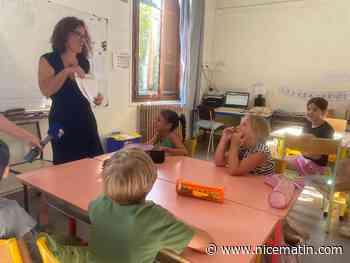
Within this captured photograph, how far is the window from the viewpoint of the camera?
3.87 m

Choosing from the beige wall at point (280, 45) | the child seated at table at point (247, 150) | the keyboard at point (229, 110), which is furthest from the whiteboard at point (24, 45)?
the beige wall at point (280, 45)

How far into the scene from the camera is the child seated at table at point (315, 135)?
2523 millimetres

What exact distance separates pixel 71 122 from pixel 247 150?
1557 millimetres

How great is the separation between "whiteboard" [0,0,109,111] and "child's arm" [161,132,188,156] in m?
1.41

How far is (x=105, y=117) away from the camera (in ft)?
11.3

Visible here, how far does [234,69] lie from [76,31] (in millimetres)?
3283

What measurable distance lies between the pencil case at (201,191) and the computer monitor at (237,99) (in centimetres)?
393

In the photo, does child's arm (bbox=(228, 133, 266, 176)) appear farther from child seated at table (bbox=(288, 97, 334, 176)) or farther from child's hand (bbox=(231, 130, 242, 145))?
child seated at table (bbox=(288, 97, 334, 176))

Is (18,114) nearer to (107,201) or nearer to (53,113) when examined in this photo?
(53,113)

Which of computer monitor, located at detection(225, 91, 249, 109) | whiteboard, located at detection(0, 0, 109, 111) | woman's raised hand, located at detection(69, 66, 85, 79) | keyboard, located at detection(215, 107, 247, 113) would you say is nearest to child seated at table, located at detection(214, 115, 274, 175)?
woman's raised hand, located at detection(69, 66, 85, 79)

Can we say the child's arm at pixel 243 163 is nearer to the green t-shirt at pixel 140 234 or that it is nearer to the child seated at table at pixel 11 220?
the green t-shirt at pixel 140 234

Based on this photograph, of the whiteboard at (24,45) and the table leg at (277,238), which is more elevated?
the whiteboard at (24,45)

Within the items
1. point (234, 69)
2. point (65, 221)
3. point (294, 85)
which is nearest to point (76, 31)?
point (65, 221)

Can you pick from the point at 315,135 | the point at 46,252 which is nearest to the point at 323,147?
the point at 315,135
